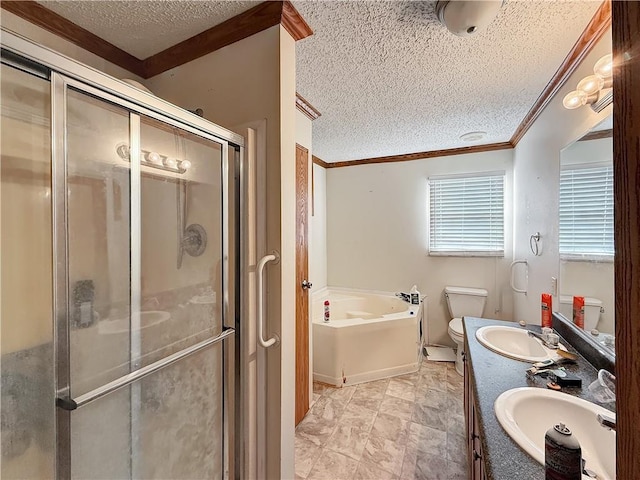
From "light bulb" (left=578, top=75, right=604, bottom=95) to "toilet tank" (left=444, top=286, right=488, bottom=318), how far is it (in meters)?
2.20

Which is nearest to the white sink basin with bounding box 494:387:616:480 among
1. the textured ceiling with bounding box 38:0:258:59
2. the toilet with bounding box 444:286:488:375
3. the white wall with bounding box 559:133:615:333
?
the white wall with bounding box 559:133:615:333

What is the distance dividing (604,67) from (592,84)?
78 mm

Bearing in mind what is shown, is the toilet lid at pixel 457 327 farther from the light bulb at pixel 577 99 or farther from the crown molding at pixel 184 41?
the crown molding at pixel 184 41

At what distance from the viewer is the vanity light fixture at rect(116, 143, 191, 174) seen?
940 mm

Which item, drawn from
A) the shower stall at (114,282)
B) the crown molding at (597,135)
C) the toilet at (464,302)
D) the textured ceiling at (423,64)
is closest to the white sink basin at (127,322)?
the shower stall at (114,282)

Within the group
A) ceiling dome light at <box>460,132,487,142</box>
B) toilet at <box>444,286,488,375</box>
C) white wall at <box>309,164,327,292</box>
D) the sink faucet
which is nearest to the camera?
the sink faucet

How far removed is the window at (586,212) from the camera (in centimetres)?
121

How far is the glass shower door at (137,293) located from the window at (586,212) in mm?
1713

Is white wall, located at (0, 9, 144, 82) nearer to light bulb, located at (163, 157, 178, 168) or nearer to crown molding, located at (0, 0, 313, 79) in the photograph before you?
crown molding, located at (0, 0, 313, 79)

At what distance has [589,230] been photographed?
4.48 feet

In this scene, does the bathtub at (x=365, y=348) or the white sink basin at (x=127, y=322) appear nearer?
the white sink basin at (x=127, y=322)

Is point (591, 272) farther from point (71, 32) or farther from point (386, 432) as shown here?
point (71, 32)

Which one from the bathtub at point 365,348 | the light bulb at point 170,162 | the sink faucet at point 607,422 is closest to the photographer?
the sink faucet at point 607,422

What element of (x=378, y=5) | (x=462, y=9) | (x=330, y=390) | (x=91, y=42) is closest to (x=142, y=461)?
(x=330, y=390)
